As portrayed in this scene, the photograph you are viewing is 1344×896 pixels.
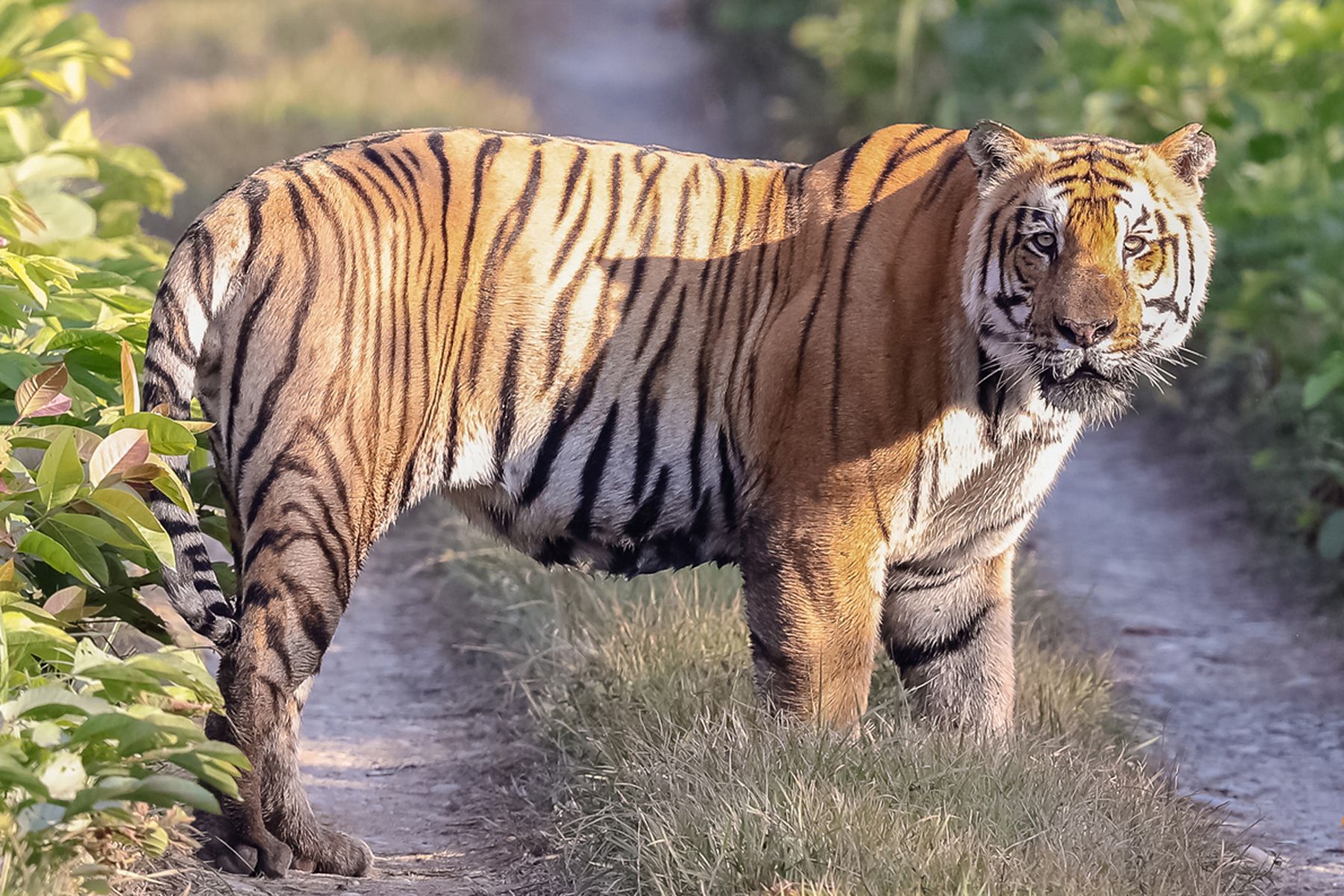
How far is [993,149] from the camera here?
11.2 feet

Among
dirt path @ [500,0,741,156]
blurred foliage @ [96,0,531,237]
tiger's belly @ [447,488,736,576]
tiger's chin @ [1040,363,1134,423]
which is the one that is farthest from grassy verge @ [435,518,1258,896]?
dirt path @ [500,0,741,156]

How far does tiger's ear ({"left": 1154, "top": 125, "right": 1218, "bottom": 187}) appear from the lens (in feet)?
11.2

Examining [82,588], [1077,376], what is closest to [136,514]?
[82,588]

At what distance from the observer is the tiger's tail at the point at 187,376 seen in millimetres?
3211

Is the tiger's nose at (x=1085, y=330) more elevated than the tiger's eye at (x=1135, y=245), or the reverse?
the tiger's eye at (x=1135, y=245)

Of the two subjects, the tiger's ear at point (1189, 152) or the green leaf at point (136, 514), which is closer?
the green leaf at point (136, 514)

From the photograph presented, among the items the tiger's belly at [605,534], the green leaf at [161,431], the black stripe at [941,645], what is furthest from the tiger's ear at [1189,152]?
the green leaf at [161,431]

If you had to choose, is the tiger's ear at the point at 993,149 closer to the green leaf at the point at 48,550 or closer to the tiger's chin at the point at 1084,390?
the tiger's chin at the point at 1084,390

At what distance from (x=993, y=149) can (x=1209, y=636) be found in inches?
110

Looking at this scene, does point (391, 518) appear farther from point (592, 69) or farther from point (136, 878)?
point (592, 69)

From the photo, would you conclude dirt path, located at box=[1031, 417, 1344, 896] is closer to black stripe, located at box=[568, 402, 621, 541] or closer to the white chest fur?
the white chest fur

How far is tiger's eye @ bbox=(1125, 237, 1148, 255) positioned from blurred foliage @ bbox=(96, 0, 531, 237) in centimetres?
724

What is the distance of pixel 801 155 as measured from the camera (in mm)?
11125

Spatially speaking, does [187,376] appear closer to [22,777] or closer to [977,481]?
[22,777]
